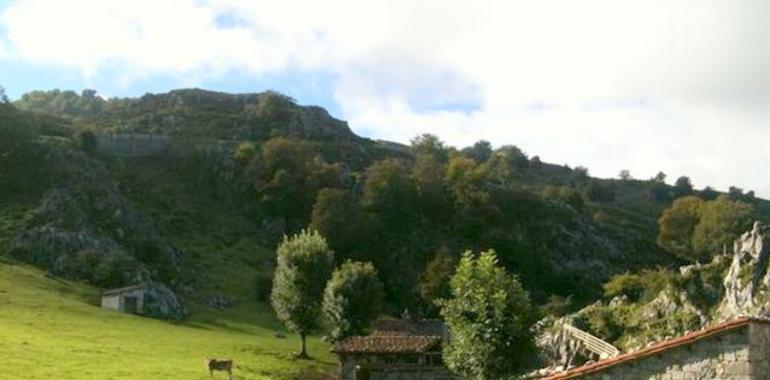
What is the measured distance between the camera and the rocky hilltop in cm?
6100

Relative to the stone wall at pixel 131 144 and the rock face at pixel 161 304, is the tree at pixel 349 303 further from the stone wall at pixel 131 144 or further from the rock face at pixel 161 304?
the stone wall at pixel 131 144

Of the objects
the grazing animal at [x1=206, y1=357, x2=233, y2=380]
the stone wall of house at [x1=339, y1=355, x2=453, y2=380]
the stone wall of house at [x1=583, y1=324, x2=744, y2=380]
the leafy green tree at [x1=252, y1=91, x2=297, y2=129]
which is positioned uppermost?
the leafy green tree at [x1=252, y1=91, x2=297, y2=129]

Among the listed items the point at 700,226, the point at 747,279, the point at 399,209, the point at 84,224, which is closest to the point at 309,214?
the point at 399,209

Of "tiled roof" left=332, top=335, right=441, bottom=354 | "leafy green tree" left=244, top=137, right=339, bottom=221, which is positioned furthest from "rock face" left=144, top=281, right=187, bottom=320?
"leafy green tree" left=244, top=137, right=339, bottom=221

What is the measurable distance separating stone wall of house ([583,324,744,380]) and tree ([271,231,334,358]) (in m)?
56.0

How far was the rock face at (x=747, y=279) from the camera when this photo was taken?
Answer: 5838 centimetres

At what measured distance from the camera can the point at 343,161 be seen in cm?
17712

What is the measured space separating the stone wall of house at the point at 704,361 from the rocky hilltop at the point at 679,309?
133 feet

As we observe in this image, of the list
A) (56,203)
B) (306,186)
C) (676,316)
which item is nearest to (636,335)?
(676,316)

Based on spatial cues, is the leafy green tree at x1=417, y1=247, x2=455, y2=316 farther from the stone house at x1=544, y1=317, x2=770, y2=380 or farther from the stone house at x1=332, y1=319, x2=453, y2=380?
the stone house at x1=544, y1=317, x2=770, y2=380

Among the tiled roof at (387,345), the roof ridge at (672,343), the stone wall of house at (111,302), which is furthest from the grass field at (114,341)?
the roof ridge at (672,343)

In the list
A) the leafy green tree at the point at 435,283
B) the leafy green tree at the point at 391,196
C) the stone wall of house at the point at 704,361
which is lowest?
the stone wall of house at the point at 704,361

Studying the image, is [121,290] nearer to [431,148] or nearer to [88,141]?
[88,141]

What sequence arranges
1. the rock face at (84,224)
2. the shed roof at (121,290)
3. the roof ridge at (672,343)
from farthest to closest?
the rock face at (84,224) → the shed roof at (121,290) → the roof ridge at (672,343)
